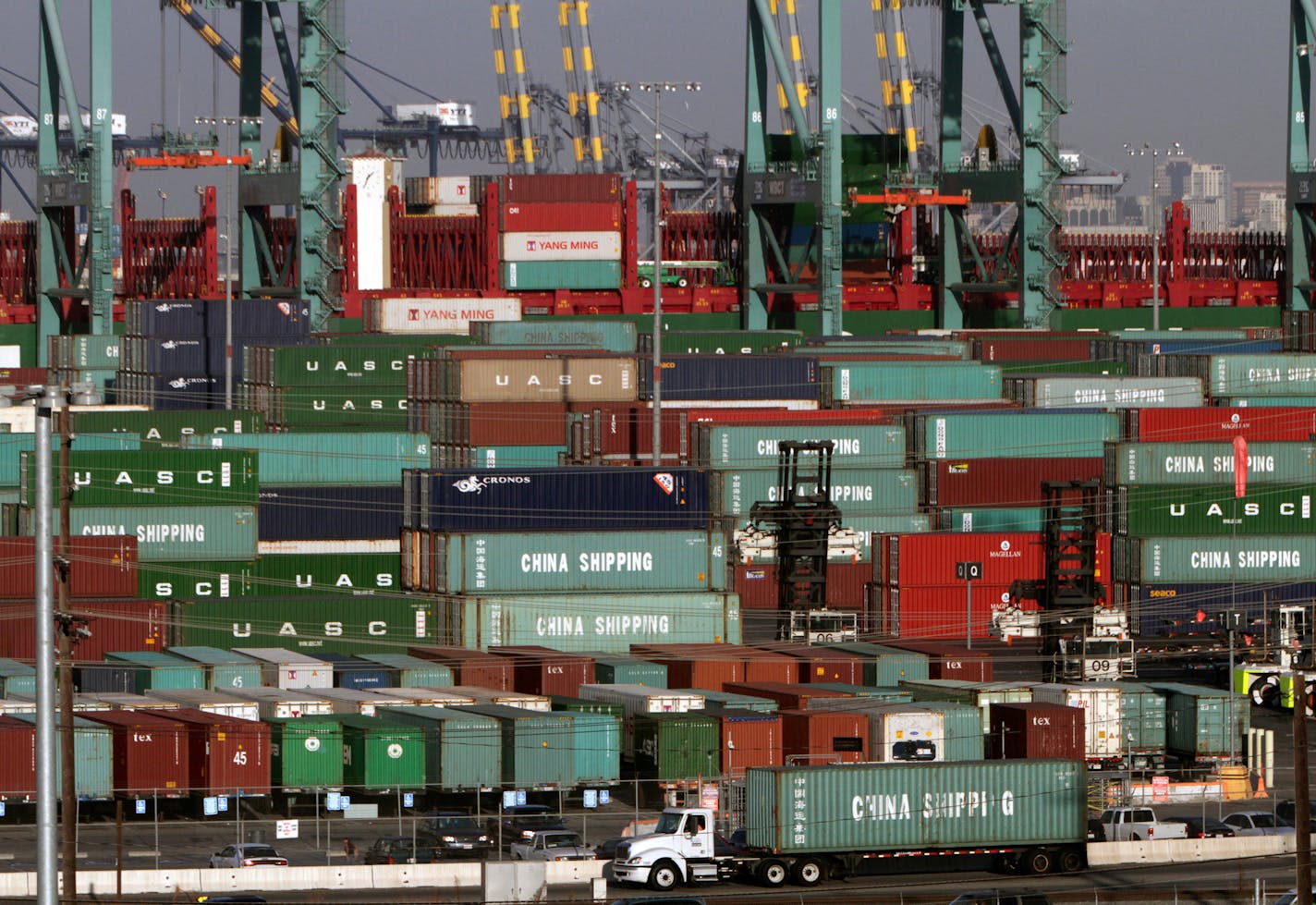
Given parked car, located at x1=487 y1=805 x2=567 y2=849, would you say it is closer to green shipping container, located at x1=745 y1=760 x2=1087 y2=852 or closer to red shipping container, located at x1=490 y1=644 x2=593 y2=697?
green shipping container, located at x1=745 y1=760 x2=1087 y2=852

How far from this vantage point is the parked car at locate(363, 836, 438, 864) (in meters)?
31.9

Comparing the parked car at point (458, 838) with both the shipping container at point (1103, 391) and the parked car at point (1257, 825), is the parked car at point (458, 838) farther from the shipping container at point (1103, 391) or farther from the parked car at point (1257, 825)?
the shipping container at point (1103, 391)

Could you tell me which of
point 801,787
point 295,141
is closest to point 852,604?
point 801,787

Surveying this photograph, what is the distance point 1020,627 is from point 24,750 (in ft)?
74.3

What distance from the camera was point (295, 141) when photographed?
89312 millimetres

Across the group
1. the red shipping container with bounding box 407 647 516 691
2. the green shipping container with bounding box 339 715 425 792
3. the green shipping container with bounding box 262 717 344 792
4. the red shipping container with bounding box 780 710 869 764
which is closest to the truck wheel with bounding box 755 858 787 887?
the red shipping container with bounding box 780 710 869 764

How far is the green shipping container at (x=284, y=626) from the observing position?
147 ft

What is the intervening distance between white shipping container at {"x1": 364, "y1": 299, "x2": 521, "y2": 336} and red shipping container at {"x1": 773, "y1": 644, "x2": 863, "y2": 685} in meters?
41.4

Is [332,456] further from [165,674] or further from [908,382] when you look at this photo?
[908,382]

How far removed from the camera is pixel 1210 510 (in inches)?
1925

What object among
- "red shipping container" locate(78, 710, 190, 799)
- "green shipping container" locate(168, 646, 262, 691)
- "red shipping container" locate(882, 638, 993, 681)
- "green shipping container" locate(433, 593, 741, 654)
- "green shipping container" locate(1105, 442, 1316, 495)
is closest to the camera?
"red shipping container" locate(78, 710, 190, 799)

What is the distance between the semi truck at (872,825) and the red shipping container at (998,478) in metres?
20.6

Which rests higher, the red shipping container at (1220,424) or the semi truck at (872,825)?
the red shipping container at (1220,424)

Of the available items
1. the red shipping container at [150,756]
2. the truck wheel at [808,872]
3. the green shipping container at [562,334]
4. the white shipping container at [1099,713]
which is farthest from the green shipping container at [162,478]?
the green shipping container at [562,334]
